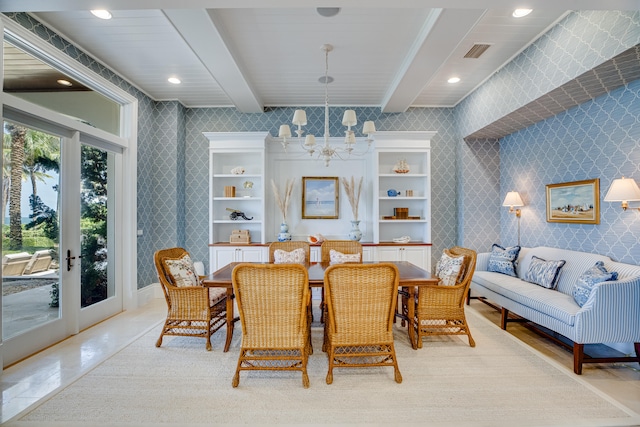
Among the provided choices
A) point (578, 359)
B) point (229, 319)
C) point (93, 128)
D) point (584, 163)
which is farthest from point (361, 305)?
point (93, 128)

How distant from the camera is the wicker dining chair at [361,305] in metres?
2.25

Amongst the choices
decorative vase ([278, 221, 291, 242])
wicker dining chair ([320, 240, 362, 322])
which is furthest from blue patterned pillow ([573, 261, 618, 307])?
decorative vase ([278, 221, 291, 242])

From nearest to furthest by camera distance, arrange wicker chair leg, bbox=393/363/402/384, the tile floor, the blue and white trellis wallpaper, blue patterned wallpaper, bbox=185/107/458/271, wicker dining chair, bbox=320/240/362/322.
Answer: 1. the tile floor
2. wicker chair leg, bbox=393/363/402/384
3. the blue and white trellis wallpaper
4. wicker dining chair, bbox=320/240/362/322
5. blue patterned wallpaper, bbox=185/107/458/271

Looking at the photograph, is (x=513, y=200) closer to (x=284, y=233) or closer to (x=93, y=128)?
(x=284, y=233)

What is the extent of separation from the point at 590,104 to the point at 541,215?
146cm

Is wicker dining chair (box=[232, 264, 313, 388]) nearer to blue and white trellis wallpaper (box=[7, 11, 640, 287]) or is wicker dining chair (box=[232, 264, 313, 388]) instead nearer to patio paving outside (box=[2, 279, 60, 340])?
patio paving outside (box=[2, 279, 60, 340])

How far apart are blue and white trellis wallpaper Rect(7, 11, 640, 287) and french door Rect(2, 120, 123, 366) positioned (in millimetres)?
608

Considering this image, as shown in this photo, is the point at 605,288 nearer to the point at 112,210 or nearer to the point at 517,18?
the point at 517,18

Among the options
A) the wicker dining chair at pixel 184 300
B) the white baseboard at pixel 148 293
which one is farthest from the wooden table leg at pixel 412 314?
the white baseboard at pixel 148 293

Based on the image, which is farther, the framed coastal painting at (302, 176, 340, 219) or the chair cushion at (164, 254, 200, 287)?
the framed coastal painting at (302, 176, 340, 219)

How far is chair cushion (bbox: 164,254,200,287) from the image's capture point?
9.93ft

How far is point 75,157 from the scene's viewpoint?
3.39 meters

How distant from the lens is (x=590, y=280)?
2729mm

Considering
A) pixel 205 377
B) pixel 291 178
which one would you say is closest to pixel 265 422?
pixel 205 377
